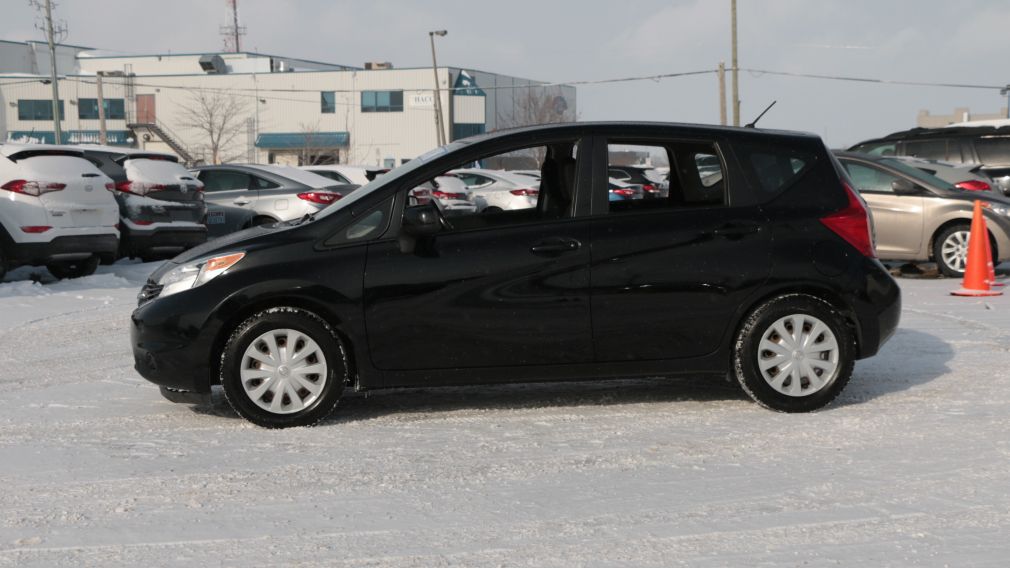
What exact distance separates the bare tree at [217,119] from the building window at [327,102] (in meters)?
4.92

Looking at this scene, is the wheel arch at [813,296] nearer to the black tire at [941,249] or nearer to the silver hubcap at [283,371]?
the silver hubcap at [283,371]

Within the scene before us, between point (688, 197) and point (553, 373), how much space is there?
127 centimetres

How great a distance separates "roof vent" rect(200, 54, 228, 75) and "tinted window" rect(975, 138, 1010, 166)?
2488 inches

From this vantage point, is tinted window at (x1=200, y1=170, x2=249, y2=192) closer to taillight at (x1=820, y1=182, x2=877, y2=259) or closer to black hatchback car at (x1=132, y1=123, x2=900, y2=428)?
black hatchback car at (x1=132, y1=123, x2=900, y2=428)

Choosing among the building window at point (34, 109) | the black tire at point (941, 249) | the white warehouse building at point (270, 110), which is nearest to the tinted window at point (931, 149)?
the black tire at point (941, 249)

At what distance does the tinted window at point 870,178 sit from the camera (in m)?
14.5

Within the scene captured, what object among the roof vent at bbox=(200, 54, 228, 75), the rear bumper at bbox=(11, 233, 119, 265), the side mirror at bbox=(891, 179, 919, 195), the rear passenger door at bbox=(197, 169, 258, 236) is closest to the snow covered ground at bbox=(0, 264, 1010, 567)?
the rear bumper at bbox=(11, 233, 119, 265)

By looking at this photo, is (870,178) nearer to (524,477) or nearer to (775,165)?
(775,165)

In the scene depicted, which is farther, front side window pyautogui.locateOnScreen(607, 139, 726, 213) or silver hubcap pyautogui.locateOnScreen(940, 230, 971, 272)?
silver hubcap pyautogui.locateOnScreen(940, 230, 971, 272)

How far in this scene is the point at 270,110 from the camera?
7488 centimetres

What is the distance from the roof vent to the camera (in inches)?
2968

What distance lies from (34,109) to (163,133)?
8519 mm

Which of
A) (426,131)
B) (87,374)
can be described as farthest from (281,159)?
(87,374)

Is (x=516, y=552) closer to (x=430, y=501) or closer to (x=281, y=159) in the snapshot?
(x=430, y=501)
